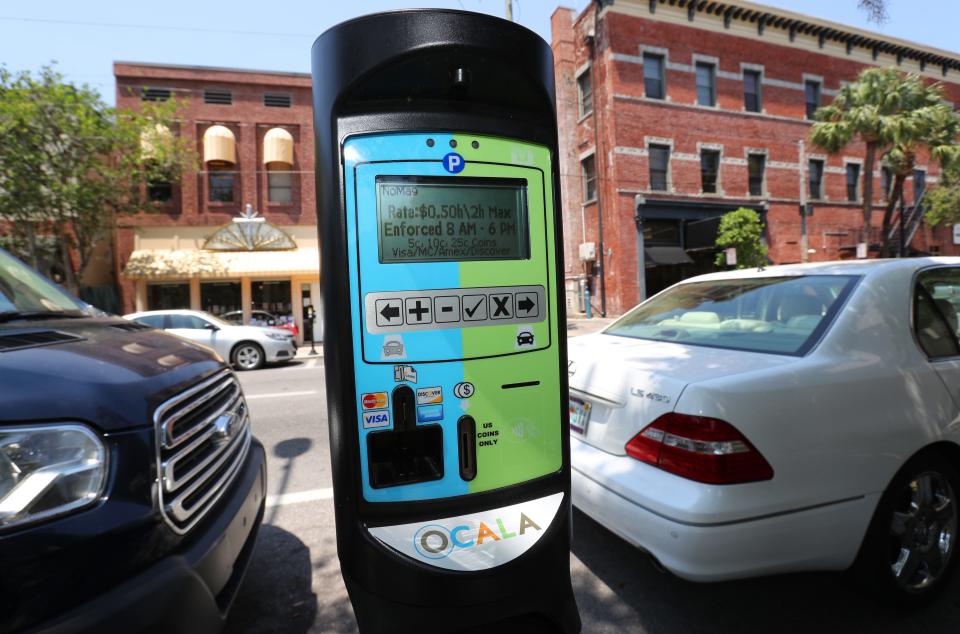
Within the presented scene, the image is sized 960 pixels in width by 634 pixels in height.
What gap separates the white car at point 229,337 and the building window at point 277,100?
11094 mm

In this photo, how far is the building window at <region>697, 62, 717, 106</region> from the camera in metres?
20.7

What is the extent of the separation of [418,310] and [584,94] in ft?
72.5

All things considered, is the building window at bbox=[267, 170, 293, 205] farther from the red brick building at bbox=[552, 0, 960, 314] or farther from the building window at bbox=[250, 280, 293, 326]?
the red brick building at bbox=[552, 0, 960, 314]

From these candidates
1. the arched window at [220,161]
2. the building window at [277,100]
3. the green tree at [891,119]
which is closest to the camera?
the green tree at [891,119]

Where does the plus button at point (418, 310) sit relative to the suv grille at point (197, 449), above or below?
above

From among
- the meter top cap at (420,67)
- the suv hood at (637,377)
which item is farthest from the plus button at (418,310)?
the suv hood at (637,377)

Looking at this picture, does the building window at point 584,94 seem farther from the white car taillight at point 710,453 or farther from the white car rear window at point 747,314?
the white car taillight at point 710,453

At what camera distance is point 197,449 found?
6.02 ft

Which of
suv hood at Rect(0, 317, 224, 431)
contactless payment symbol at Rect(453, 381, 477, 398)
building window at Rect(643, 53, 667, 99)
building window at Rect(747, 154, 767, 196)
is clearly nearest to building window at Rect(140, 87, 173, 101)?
building window at Rect(643, 53, 667, 99)

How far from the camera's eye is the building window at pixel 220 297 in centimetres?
1773

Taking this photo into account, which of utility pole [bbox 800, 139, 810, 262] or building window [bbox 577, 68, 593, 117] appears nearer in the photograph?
building window [bbox 577, 68, 593, 117]

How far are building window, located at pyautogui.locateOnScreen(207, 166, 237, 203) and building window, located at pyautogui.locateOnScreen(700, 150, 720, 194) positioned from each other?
18134 mm

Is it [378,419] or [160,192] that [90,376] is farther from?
[160,192]

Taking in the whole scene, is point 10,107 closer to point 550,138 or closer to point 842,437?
point 550,138
